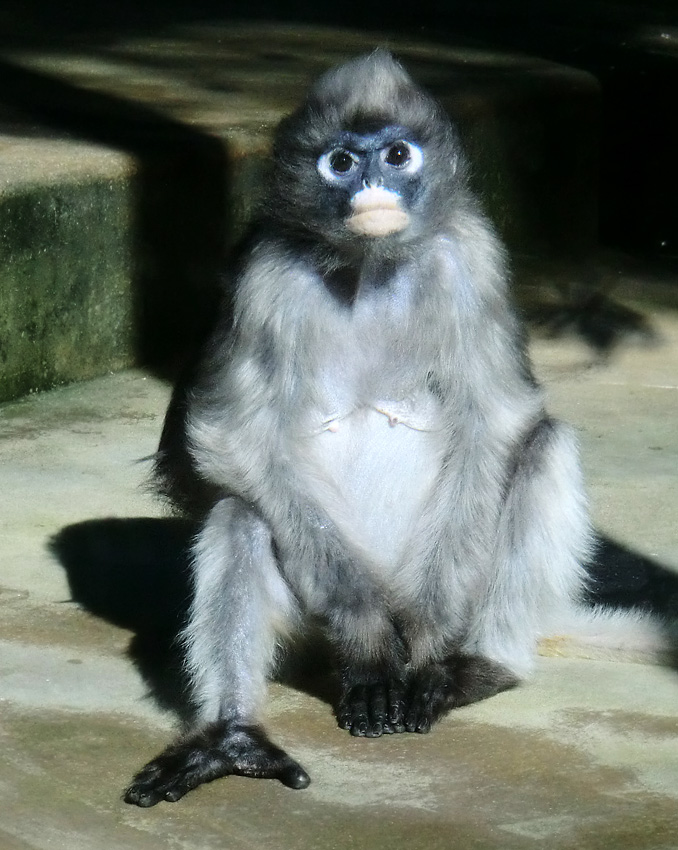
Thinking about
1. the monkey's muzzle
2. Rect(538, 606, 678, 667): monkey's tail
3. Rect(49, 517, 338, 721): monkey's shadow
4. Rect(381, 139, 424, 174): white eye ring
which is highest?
Rect(381, 139, 424, 174): white eye ring

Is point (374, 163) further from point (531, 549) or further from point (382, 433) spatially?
point (531, 549)

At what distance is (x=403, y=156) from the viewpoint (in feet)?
14.4

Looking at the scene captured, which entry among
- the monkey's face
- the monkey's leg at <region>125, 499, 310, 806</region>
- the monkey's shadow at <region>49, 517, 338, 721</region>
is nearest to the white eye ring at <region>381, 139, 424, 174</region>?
the monkey's face

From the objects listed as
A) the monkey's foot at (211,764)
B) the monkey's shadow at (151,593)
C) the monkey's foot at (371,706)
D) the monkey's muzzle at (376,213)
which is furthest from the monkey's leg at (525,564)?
the monkey's muzzle at (376,213)

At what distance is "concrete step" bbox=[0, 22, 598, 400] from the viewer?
23.6 ft

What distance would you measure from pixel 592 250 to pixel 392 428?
17.8ft

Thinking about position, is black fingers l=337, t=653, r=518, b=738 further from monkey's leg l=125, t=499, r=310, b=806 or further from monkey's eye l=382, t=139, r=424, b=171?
monkey's eye l=382, t=139, r=424, b=171

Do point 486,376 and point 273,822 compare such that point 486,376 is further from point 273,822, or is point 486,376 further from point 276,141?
point 273,822

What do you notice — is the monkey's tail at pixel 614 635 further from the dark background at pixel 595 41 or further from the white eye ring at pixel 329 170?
the dark background at pixel 595 41

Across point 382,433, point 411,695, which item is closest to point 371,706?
point 411,695

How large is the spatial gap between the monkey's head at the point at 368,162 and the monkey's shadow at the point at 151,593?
104cm

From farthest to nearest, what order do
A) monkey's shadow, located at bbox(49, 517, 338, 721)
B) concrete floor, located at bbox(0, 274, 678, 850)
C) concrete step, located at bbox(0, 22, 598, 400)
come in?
concrete step, located at bbox(0, 22, 598, 400)
monkey's shadow, located at bbox(49, 517, 338, 721)
concrete floor, located at bbox(0, 274, 678, 850)

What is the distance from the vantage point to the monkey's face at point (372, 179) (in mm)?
4301

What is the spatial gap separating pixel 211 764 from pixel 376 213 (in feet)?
4.45
